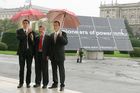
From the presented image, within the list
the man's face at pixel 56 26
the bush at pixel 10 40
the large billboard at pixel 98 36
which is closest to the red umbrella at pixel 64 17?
the man's face at pixel 56 26

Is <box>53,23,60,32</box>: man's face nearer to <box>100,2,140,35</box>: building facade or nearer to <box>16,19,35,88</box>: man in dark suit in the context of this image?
<box>16,19,35,88</box>: man in dark suit

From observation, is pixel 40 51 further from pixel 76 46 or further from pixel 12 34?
pixel 12 34

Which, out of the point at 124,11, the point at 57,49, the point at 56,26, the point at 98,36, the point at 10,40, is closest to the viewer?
the point at 56,26

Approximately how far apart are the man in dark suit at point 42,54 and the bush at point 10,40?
38.1m

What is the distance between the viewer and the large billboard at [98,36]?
34.7 m

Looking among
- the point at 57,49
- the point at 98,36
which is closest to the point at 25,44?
the point at 57,49

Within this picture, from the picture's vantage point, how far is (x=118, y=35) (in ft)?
122

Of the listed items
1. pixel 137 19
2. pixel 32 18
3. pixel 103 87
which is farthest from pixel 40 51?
pixel 137 19

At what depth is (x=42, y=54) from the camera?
36.6ft

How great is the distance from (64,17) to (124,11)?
157166 mm

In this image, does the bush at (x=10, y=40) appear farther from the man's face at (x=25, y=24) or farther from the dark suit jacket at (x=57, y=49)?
the dark suit jacket at (x=57, y=49)

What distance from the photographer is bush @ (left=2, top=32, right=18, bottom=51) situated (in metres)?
49.5

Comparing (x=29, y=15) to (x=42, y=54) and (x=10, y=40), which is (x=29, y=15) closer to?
(x=42, y=54)

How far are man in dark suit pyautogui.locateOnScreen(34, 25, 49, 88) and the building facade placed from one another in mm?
149158
